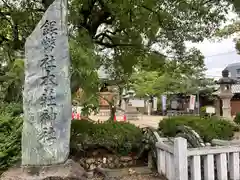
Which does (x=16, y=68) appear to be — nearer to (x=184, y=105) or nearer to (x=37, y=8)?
(x=37, y=8)

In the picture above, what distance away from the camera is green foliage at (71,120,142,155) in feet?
18.5

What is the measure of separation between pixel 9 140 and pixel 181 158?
301 cm

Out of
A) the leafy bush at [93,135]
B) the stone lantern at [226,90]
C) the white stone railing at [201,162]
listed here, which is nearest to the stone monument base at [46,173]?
the leafy bush at [93,135]

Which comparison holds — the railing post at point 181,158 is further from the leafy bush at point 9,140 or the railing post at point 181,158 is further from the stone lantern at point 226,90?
the stone lantern at point 226,90

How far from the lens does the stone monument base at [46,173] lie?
13.2 feet

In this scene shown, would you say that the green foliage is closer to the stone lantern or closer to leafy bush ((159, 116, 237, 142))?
leafy bush ((159, 116, 237, 142))

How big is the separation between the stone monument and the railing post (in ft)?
4.94

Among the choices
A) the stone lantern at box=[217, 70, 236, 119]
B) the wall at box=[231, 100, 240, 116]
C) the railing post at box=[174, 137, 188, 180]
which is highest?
the stone lantern at box=[217, 70, 236, 119]

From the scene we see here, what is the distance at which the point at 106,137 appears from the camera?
570cm

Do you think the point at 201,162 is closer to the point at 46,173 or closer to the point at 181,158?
the point at 181,158

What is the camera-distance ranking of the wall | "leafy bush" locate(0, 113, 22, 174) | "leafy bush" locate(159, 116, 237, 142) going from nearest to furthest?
"leafy bush" locate(0, 113, 22, 174) < "leafy bush" locate(159, 116, 237, 142) < the wall

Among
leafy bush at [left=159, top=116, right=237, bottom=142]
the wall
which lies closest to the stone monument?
leafy bush at [left=159, top=116, right=237, bottom=142]

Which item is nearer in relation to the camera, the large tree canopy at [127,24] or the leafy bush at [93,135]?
the leafy bush at [93,135]

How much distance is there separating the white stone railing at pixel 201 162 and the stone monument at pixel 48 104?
58.1 inches
